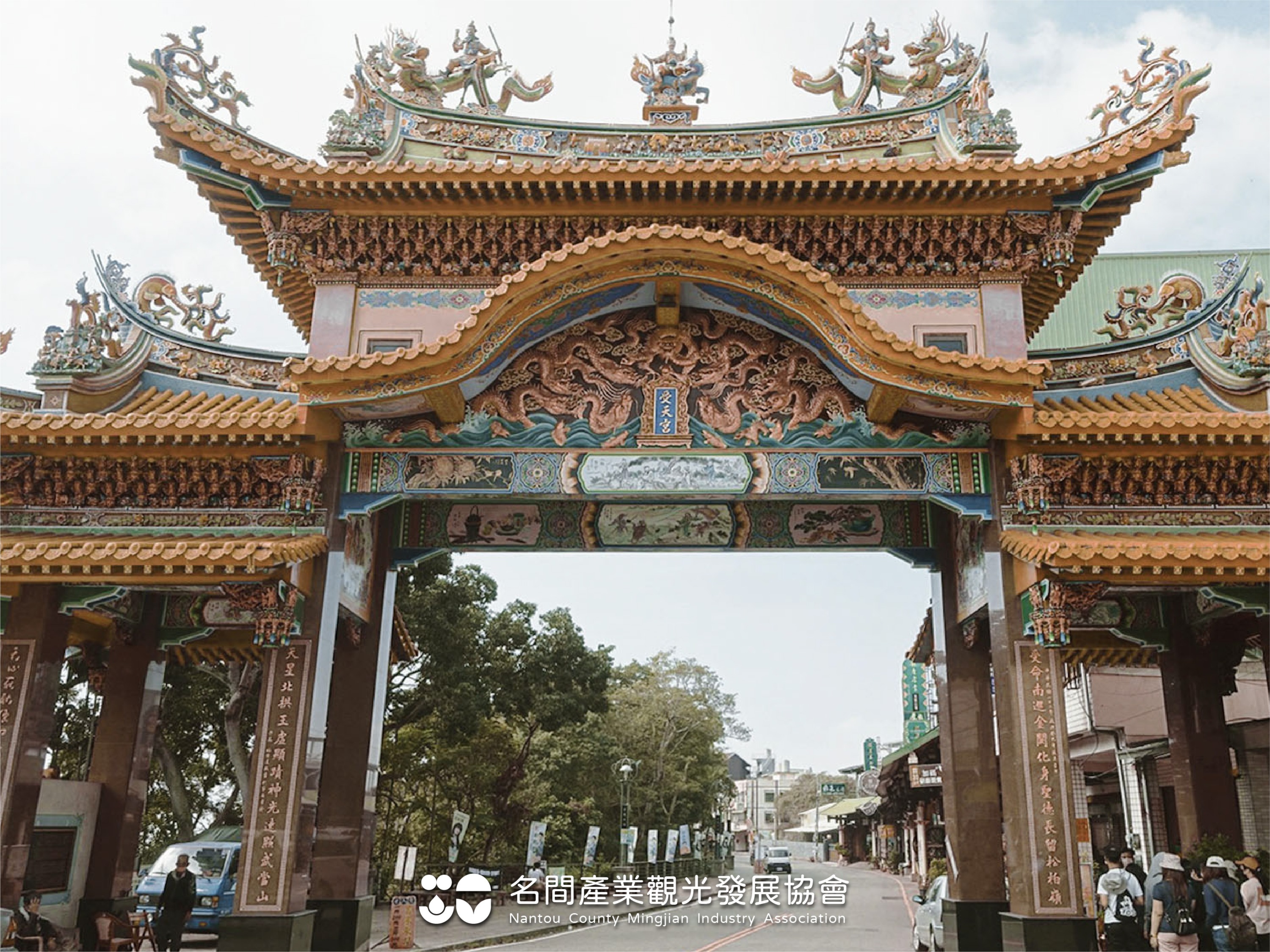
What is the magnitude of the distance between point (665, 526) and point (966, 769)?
395cm

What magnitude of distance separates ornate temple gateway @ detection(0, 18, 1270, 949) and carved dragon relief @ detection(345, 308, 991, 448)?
0.03 metres

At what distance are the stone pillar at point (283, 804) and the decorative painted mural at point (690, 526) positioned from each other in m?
2.26

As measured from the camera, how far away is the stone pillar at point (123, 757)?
10.9 m

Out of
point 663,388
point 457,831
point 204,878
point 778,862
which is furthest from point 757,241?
point 778,862

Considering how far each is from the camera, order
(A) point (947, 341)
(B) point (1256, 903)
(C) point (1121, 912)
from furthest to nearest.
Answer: (A) point (947, 341) < (C) point (1121, 912) < (B) point (1256, 903)

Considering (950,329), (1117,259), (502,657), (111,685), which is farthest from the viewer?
(502,657)

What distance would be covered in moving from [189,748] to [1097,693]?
66.2ft

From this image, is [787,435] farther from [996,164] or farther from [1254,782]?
[1254,782]

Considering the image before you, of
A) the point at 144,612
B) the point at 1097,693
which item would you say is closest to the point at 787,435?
the point at 144,612

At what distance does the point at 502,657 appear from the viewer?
937 inches

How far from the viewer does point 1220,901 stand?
8523 mm

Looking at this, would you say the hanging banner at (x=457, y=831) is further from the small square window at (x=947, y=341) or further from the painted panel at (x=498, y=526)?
the small square window at (x=947, y=341)

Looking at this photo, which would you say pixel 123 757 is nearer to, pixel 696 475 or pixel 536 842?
pixel 696 475

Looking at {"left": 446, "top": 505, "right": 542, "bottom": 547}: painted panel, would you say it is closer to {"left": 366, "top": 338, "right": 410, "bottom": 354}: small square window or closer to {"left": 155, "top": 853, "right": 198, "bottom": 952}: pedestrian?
{"left": 366, "top": 338, "right": 410, "bottom": 354}: small square window
